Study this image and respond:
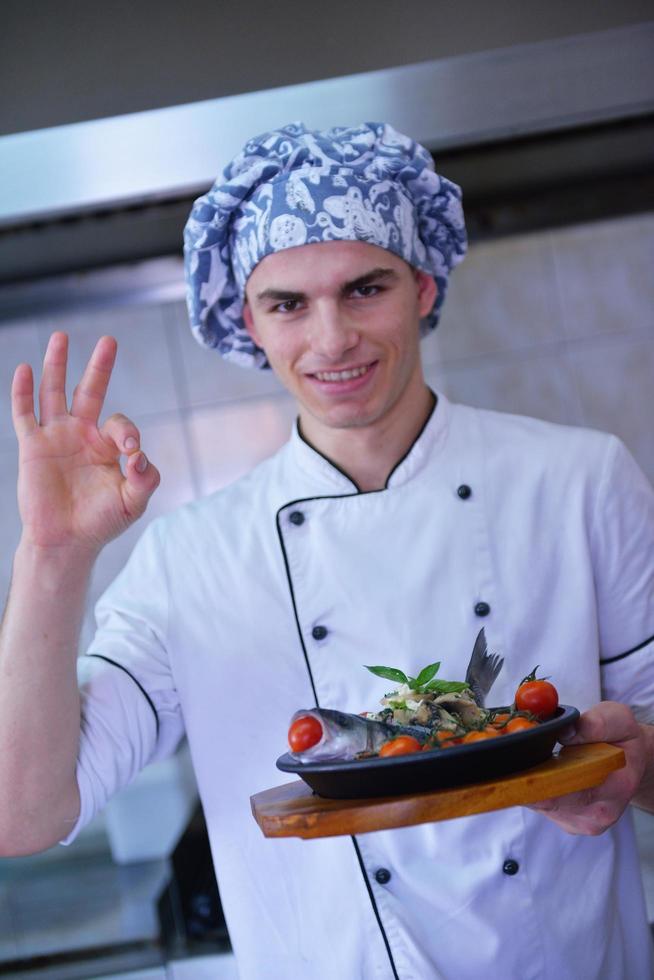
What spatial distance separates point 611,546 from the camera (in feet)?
4.41

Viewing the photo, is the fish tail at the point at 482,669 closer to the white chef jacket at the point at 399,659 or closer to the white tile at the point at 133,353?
the white chef jacket at the point at 399,659

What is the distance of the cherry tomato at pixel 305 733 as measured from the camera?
936 mm

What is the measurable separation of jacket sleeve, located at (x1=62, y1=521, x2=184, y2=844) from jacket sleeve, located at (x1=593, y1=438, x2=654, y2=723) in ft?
1.81

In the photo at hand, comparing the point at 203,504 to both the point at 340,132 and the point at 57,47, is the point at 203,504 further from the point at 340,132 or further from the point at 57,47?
the point at 57,47

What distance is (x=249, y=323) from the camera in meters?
1.51

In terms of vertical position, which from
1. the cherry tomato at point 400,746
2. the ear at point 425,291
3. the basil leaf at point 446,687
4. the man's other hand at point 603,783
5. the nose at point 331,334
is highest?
the ear at point 425,291

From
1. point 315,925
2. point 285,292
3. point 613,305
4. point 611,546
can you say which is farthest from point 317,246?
point 613,305

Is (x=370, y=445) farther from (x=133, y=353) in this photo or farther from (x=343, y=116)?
(x=133, y=353)

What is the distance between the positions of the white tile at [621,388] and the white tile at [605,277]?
0.14ft

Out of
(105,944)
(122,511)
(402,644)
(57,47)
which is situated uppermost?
(57,47)

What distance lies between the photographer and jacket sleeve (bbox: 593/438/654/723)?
1.33 m

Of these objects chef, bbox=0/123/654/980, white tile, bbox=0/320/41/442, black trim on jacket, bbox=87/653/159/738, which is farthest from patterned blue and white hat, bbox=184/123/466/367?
white tile, bbox=0/320/41/442

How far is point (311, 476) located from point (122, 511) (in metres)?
0.32

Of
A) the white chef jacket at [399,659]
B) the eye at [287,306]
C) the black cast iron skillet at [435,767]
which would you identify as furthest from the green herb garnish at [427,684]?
the eye at [287,306]
